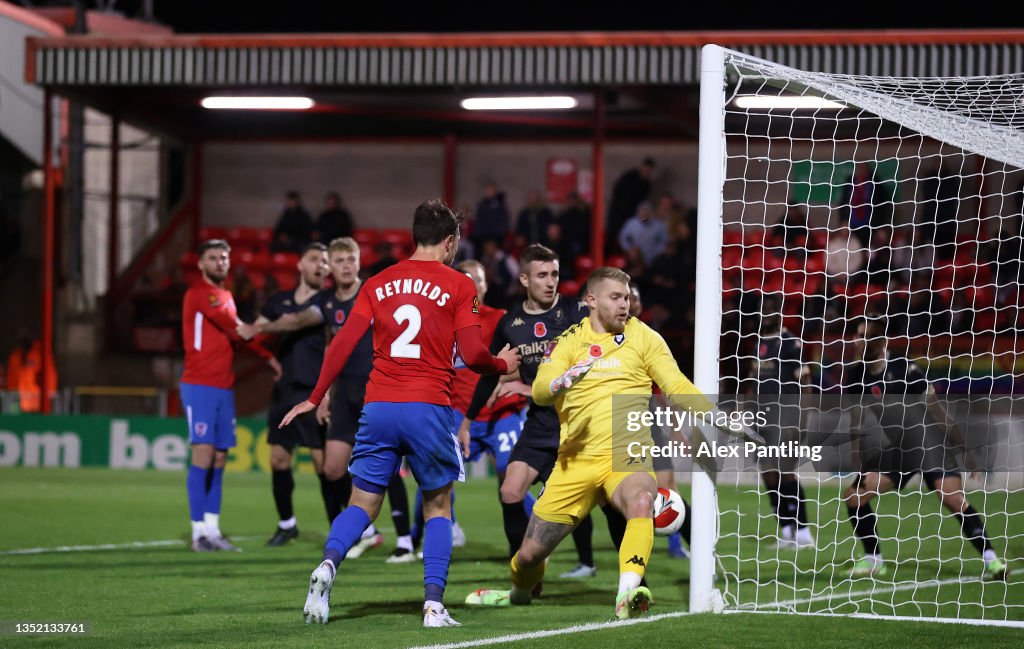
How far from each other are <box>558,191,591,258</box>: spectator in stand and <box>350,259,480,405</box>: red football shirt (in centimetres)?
1408

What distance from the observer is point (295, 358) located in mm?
9547

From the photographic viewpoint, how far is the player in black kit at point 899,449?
27.4ft

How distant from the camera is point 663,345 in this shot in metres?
6.41

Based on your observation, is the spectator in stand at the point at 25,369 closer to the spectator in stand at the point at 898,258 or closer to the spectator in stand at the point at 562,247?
the spectator in stand at the point at 562,247

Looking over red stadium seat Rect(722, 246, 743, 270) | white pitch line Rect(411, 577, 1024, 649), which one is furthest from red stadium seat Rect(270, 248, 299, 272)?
white pitch line Rect(411, 577, 1024, 649)

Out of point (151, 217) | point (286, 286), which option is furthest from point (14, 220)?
point (286, 286)

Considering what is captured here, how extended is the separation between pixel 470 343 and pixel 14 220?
72.2 ft

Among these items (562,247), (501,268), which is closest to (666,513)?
(501,268)

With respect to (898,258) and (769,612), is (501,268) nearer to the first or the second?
(898,258)

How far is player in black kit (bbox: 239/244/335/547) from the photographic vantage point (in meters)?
9.34

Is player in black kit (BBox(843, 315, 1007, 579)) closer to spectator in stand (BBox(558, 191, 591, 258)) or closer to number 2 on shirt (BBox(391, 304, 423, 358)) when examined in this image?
number 2 on shirt (BBox(391, 304, 423, 358))

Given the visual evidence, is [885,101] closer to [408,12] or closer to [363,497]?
[363,497]

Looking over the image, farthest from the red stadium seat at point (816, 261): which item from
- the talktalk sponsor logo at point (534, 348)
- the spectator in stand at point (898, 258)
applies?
the talktalk sponsor logo at point (534, 348)

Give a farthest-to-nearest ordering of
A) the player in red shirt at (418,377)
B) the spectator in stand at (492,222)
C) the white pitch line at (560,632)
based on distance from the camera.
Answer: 1. the spectator in stand at (492,222)
2. the player in red shirt at (418,377)
3. the white pitch line at (560,632)
